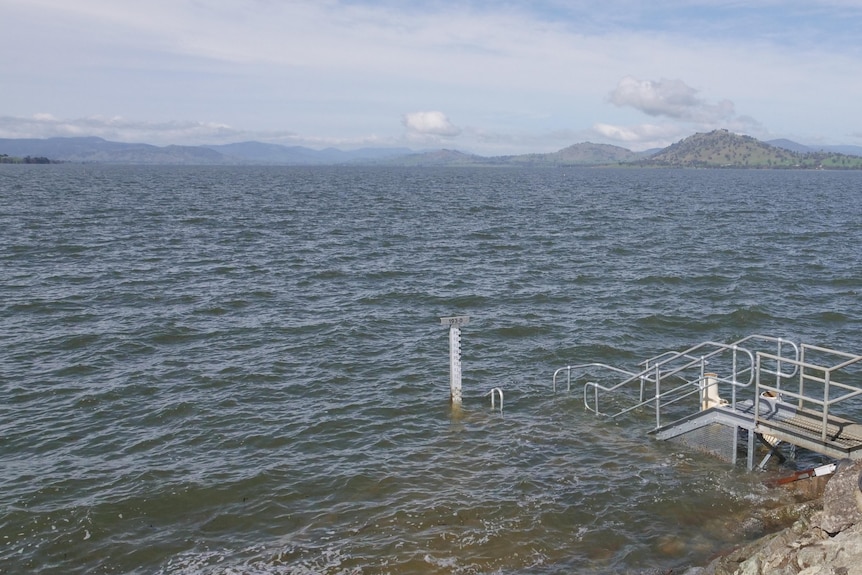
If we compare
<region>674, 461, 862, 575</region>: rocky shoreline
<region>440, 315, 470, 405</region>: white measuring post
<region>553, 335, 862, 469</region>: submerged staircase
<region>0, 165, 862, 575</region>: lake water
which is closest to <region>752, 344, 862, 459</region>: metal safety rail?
<region>553, 335, 862, 469</region>: submerged staircase

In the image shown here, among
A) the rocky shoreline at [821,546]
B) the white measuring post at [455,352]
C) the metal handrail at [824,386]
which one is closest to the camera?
the rocky shoreline at [821,546]

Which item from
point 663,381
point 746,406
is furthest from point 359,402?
point 746,406

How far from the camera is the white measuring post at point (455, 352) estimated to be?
17.5 m

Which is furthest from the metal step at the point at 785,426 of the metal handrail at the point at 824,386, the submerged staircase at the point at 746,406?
the metal handrail at the point at 824,386

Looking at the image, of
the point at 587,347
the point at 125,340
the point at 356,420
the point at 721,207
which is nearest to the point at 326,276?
the point at 125,340

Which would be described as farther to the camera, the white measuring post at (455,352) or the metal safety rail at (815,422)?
the white measuring post at (455,352)

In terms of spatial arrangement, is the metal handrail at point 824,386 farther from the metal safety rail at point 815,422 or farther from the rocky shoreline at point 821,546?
the rocky shoreline at point 821,546

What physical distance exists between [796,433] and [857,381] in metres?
7.82

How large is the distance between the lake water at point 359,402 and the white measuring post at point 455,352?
516mm

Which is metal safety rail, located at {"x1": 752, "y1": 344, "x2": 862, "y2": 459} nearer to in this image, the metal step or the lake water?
the metal step

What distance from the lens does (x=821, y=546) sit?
8883 mm

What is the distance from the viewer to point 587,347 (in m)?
24.2

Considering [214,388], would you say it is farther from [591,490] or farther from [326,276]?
[326,276]

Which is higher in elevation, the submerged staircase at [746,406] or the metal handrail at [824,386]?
the metal handrail at [824,386]
